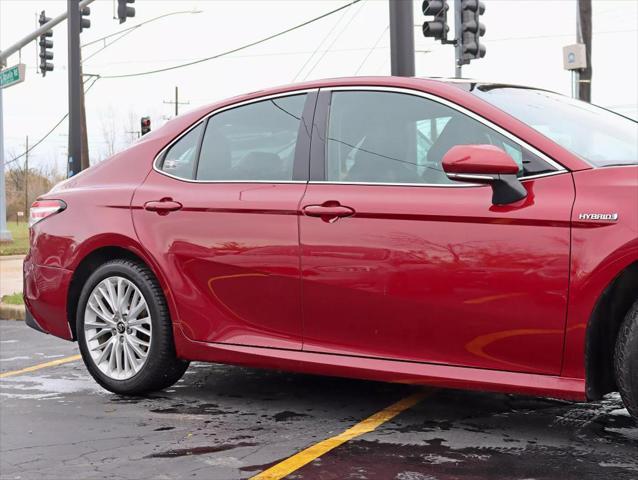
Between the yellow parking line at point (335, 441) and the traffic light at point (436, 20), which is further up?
the traffic light at point (436, 20)

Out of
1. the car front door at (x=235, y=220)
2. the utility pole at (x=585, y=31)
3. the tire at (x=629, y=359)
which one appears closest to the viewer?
the tire at (x=629, y=359)

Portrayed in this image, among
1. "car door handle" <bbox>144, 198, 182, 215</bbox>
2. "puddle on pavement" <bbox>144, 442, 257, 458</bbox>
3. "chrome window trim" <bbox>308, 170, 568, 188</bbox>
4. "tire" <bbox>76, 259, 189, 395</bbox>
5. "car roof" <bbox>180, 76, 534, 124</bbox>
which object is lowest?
"puddle on pavement" <bbox>144, 442, 257, 458</bbox>

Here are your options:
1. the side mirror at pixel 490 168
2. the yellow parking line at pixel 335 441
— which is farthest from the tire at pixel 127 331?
the side mirror at pixel 490 168

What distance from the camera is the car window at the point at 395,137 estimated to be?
4.45m

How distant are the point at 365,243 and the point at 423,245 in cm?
30

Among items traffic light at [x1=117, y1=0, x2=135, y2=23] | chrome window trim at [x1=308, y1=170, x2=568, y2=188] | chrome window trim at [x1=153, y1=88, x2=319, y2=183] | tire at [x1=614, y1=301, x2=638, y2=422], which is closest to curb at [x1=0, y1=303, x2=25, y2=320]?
chrome window trim at [x1=153, y1=88, x2=319, y2=183]

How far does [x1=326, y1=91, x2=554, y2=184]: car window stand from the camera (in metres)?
4.45

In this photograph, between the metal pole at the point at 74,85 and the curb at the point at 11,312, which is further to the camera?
the metal pole at the point at 74,85

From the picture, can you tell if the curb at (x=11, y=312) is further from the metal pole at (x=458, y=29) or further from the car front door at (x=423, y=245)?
the metal pole at (x=458, y=29)

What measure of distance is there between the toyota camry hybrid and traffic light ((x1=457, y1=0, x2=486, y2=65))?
8.92 metres

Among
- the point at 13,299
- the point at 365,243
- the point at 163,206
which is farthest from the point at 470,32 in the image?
the point at 365,243

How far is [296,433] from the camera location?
4477mm

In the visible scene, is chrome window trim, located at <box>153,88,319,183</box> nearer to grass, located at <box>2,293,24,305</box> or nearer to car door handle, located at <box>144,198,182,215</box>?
car door handle, located at <box>144,198,182,215</box>

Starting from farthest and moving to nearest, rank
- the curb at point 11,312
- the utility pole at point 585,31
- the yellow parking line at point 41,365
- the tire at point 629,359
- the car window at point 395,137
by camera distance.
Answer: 1. the utility pole at point 585,31
2. the curb at point 11,312
3. the yellow parking line at point 41,365
4. the car window at point 395,137
5. the tire at point 629,359
